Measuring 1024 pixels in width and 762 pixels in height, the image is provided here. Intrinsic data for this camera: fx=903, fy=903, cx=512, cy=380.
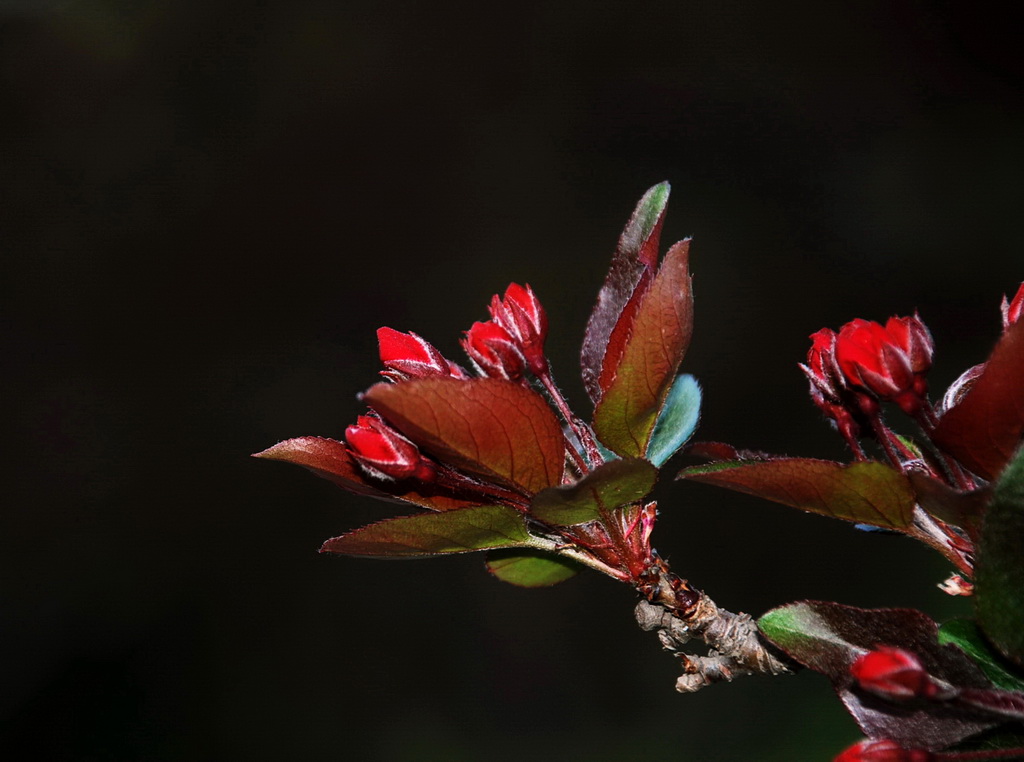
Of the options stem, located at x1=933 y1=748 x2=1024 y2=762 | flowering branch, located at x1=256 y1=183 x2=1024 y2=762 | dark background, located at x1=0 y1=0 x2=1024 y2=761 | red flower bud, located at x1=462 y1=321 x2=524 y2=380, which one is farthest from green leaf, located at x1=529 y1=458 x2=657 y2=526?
dark background, located at x1=0 y1=0 x2=1024 y2=761

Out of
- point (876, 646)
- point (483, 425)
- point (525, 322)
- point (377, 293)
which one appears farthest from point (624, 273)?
point (377, 293)

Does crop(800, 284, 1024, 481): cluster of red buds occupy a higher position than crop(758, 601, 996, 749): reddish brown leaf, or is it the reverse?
crop(800, 284, 1024, 481): cluster of red buds

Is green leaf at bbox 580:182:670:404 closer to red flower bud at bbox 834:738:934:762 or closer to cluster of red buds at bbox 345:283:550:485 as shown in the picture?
cluster of red buds at bbox 345:283:550:485

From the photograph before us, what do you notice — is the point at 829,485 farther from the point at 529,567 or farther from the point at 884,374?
the point at 529,567

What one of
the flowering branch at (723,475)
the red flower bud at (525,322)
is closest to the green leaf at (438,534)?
the flowering branch at (723,475)

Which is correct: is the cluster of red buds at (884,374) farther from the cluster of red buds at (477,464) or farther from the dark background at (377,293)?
the dark background at (377,293)

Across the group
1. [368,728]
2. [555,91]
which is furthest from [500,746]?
[555,91]
